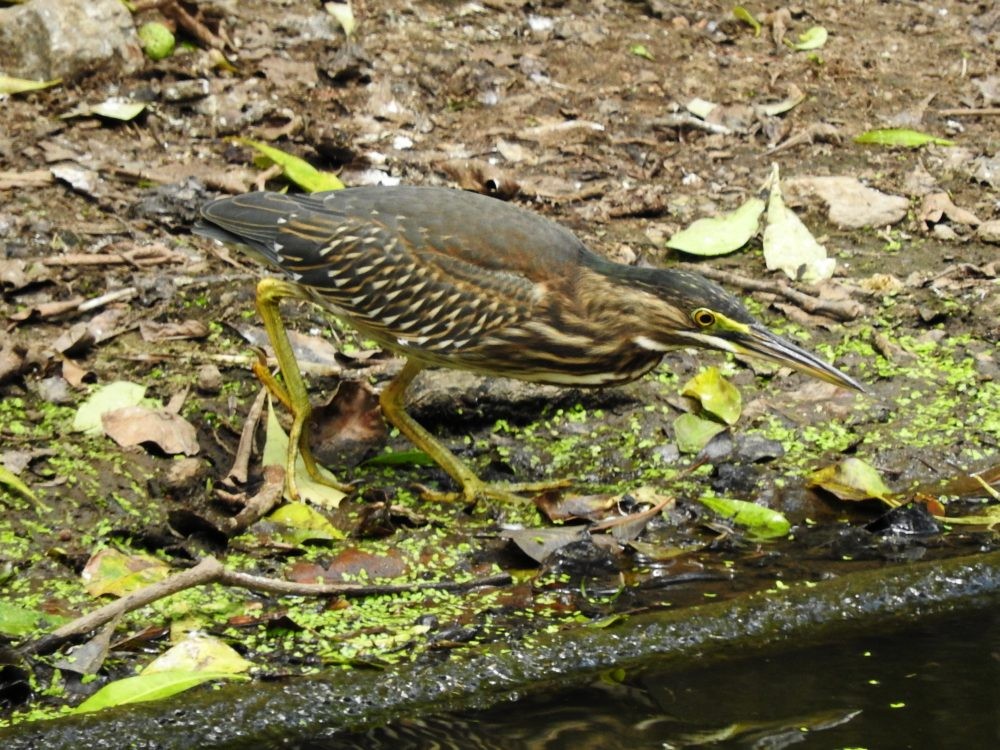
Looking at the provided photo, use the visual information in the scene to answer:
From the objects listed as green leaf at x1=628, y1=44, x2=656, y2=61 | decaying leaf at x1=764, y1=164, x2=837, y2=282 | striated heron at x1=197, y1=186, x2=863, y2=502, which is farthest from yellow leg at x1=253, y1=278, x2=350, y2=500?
green leaf at x1=628, y1=44, x2=656, y2=61

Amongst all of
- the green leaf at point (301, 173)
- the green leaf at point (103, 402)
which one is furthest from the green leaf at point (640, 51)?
the green leaf at point (103, 402)

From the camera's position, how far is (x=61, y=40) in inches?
341

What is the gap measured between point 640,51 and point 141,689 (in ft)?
22.5

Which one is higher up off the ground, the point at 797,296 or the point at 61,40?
the point at 61,40

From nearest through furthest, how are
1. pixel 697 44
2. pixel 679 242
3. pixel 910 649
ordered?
pixel 910 649 → pixel 679 242 → pixel 697 44

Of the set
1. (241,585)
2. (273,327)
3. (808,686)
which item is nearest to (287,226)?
(273,327)

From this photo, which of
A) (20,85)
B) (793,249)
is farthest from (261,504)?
(20,85)

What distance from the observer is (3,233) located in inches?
289

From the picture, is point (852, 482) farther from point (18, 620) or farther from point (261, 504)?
point (18, 620)

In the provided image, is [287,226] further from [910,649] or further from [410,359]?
[910,649]

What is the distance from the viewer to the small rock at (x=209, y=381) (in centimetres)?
655

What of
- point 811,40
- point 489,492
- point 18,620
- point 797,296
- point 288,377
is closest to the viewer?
point 18,620

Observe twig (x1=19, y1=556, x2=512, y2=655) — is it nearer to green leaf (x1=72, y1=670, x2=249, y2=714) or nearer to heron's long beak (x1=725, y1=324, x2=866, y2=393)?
green leaf (x1=72, y1=670, x2=249, y2=714)

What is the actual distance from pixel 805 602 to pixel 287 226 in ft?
8.71
